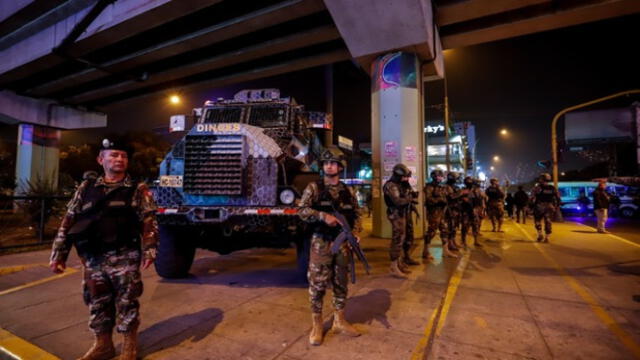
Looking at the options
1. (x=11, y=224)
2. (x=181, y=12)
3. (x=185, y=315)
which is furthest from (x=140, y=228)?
(x=181, y=12)

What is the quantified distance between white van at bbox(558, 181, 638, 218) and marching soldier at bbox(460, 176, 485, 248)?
14.6 m

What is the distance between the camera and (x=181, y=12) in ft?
33.4

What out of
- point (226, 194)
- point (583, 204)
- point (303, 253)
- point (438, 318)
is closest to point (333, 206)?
point (303, 253)

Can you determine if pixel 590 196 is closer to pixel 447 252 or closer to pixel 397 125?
pixel 397 125

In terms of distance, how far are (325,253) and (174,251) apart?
3.02 m

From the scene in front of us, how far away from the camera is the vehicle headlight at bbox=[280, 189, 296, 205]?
431 centimetres

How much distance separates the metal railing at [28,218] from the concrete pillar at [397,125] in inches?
352

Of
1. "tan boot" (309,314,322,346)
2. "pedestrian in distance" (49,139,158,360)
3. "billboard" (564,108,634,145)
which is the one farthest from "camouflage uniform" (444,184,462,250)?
"billboard" (564,108,634,145)

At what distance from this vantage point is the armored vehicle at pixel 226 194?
13.9 ft

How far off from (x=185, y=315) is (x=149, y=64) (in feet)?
48.5

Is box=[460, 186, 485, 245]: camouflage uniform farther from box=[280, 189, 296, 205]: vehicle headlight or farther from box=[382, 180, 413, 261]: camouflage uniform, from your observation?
box=[280, 189, 296, 205]: vehicle headlight

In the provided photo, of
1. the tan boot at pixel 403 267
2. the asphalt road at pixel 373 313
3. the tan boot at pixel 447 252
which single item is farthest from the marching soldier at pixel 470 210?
the tan boot at pixel 403 267

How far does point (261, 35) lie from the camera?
12.3m

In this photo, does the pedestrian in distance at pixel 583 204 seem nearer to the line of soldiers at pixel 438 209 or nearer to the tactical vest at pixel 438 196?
the line of soldiers at pixel 438 209
